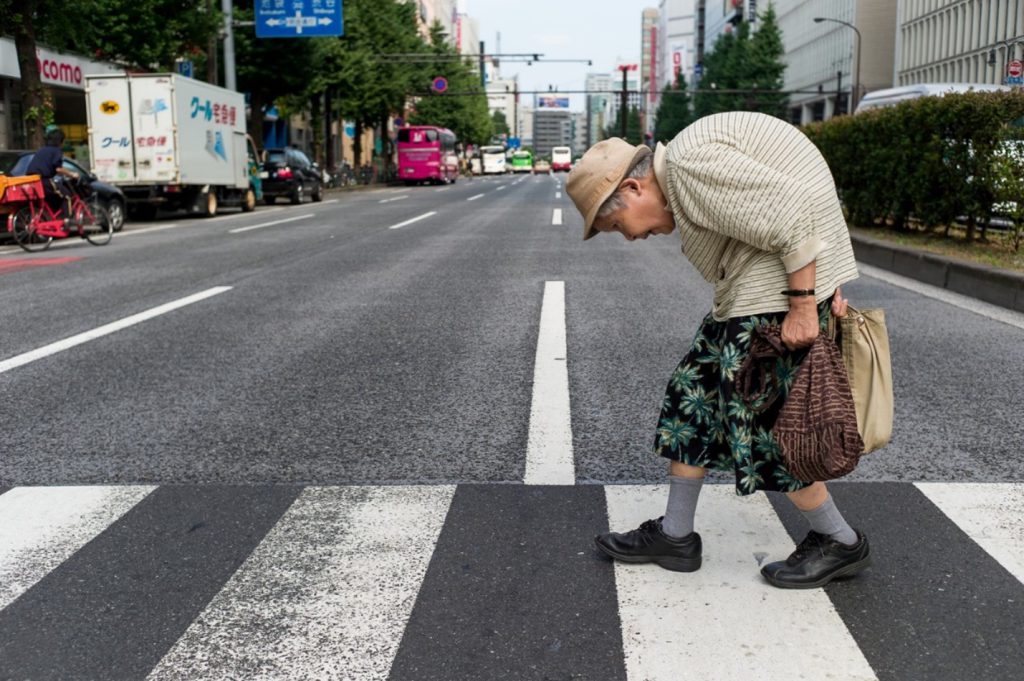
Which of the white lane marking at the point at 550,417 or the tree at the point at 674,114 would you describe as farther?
the tree at the point at 674,114

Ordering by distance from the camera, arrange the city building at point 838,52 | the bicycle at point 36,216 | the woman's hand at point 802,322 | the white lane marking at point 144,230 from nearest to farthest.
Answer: the woman's hand at point 802,322, the bicycle at point 36,216, the white lane marking at point 144,230, the city building at point 838,52

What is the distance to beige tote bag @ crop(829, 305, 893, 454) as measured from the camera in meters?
2.76

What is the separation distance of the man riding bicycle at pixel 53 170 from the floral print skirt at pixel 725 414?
1399cm

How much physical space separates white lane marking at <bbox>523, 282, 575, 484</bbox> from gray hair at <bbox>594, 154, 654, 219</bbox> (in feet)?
4.72

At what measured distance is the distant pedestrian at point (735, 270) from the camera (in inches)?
102

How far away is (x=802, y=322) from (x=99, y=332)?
6.01m

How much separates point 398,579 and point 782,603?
1.06 metres

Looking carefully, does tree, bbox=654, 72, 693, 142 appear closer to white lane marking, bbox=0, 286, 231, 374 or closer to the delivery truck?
the delivery truck

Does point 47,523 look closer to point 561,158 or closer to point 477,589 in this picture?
point 477,589

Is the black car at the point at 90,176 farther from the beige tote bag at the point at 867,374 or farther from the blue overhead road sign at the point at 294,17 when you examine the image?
the beige tote bag at the point at 867,374

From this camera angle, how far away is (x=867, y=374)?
9.06 ft

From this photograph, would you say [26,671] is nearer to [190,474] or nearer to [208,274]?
[190,474]

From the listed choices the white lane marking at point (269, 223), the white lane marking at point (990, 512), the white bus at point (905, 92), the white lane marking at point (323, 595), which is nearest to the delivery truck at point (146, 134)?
the white lane marking at point (269, 223)

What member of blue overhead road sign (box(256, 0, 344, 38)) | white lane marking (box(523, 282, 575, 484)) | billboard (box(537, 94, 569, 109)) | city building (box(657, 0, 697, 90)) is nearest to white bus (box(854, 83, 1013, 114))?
white lane marking (box(523, 282, 575, 484))
